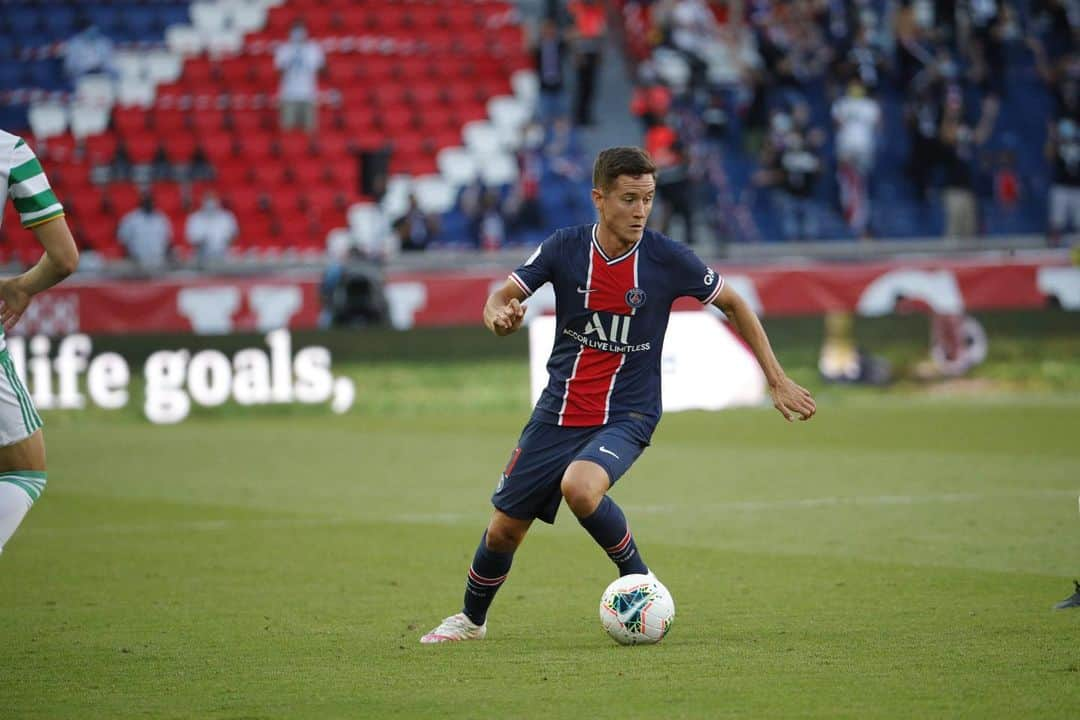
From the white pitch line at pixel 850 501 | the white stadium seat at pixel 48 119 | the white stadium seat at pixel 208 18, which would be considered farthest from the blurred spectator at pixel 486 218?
the white pitch line at pixel 850 501

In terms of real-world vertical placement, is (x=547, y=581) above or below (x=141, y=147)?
above

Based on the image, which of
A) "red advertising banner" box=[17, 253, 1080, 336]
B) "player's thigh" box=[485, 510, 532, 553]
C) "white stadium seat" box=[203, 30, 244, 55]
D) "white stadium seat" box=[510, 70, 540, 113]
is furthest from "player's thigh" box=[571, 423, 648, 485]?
"white stadium seat" box=[203, 30, 244, 55]

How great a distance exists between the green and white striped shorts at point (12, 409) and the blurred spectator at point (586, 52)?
2158 cm

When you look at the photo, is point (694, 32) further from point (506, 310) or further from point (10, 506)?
point (10, 506)

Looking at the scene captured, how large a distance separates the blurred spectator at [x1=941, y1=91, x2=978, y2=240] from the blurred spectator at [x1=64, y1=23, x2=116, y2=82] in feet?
42.0

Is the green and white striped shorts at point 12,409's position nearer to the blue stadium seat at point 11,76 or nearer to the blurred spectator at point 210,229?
the blurred spectator at point 210,229

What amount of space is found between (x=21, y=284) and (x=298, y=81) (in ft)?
66.3

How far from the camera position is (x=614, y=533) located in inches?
274

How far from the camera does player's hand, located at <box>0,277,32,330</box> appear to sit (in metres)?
5.82

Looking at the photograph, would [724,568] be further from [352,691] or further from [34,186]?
[34,186]

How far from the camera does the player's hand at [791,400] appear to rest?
268 inches

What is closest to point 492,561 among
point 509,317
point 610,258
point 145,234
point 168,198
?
point 509,317

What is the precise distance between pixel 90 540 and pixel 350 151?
15534 millimetres

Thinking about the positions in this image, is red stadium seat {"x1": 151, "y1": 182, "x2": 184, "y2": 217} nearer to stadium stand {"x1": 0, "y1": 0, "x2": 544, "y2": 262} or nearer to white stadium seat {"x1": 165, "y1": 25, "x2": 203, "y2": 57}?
stadium stand {"x1": 0, "y1": 0, "x2": 544, "y2": 262}
